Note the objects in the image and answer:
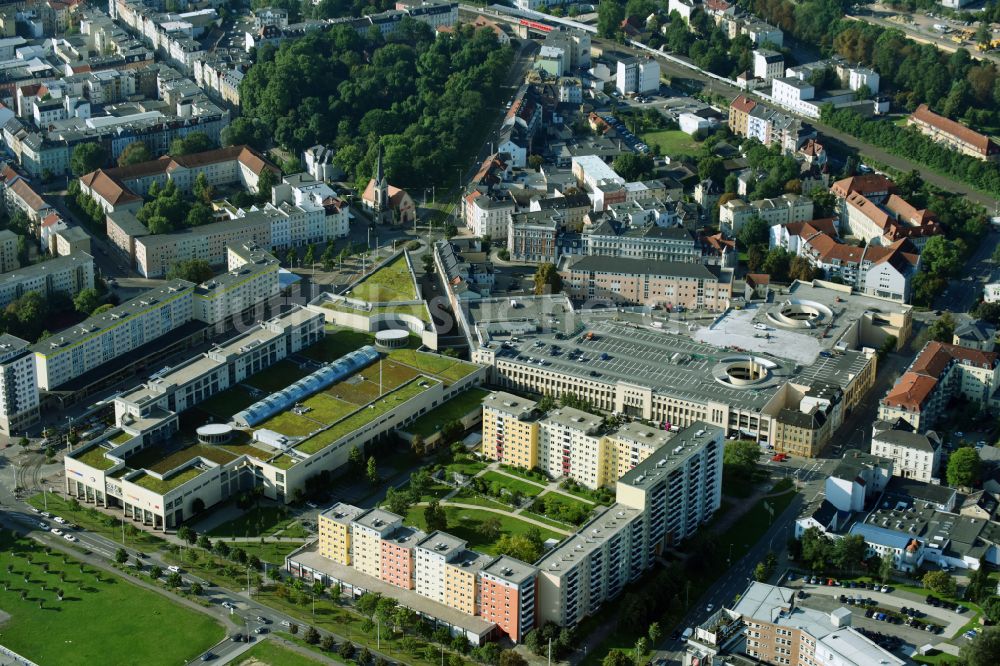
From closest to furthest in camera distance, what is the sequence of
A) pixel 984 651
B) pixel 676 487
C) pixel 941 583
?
pixel 984 651
pixel 941 583
pixel 676 487

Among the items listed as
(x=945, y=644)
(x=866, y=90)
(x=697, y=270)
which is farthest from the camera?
(x=866, y=90)

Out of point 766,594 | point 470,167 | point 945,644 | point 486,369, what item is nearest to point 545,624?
point 766,594

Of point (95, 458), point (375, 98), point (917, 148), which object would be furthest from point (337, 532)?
point (917, 148)

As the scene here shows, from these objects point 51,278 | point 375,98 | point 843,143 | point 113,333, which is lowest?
point 113,333

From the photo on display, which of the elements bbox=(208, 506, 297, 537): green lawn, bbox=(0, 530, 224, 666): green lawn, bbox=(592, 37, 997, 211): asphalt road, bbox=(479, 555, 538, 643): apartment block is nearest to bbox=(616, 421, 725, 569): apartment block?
bbox=(479, 555, 538, 643): apartment block

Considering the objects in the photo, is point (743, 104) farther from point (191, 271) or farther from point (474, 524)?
point (474, 524)

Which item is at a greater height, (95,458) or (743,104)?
(743,104)

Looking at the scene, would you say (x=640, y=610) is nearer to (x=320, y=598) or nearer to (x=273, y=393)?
(x=320, y=598)
